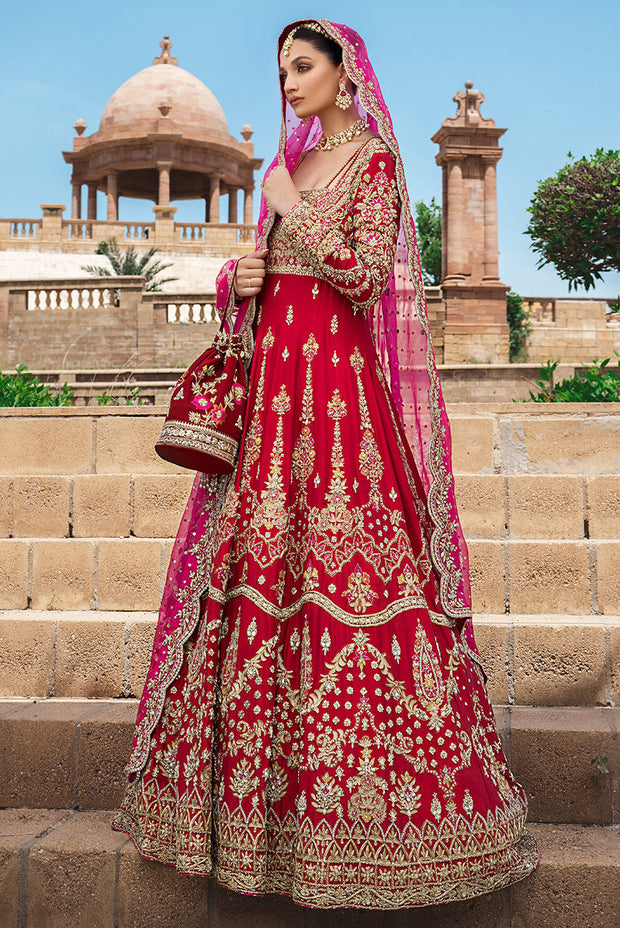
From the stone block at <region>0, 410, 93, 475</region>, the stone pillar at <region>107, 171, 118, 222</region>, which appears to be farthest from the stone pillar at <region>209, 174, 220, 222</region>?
the stone block at <region>0, 410, 93, 475</region>

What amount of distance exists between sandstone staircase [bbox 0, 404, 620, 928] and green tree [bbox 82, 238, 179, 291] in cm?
1628

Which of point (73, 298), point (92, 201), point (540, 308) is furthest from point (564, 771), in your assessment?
point (92, 201)

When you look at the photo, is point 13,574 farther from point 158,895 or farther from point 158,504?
point 158,895

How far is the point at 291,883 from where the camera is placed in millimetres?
1986

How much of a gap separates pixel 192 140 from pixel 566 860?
30808 millimetres

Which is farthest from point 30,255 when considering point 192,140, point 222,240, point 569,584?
point 569,584

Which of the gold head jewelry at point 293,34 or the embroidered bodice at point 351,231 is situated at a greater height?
the gold head jewelry at point 293,34

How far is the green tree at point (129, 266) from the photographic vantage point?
21469mm

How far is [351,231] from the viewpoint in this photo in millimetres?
2305

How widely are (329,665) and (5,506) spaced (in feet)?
8.83

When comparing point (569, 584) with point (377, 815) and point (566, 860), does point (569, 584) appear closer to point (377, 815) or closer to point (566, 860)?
point (566, 860)

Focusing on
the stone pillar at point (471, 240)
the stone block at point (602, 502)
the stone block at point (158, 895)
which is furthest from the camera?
→ the stone pillar at point (471, 240)

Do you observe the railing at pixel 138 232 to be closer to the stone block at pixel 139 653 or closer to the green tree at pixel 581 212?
the green tree at pixel 581 212

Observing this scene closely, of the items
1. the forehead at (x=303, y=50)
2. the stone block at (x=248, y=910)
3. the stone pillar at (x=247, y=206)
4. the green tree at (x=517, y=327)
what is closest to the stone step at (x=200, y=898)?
the stone block at (x=248, y=910)
